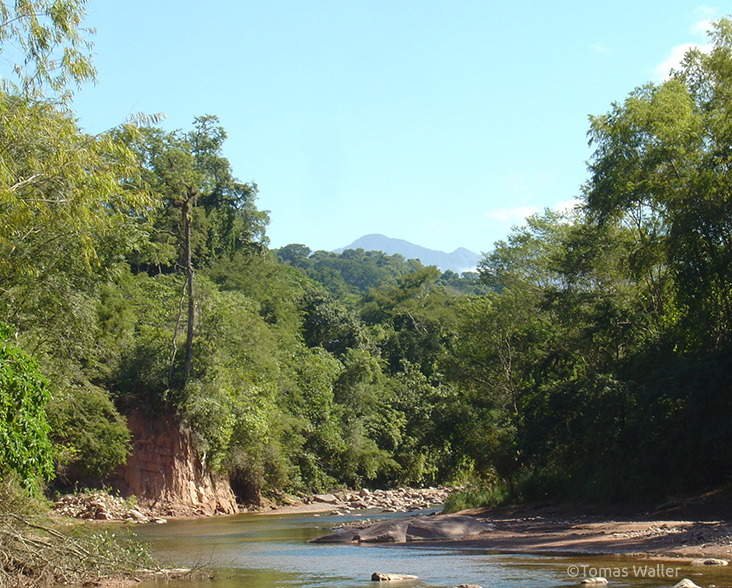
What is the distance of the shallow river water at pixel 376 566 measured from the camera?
1042cm

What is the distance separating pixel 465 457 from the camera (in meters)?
29.8

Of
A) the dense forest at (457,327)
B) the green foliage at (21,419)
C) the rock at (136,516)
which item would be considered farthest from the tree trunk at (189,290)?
the green foliage at (21,419)

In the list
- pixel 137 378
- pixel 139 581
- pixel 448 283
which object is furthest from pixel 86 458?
pixel 448 283

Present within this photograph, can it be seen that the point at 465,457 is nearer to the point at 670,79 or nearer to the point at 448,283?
the point at 670,79

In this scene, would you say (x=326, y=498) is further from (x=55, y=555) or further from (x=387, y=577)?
(x=55, y=555)

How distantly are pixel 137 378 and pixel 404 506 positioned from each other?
14.5m

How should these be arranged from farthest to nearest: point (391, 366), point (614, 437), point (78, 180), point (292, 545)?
1. point (391, 366)
2. point (614, 437)
3. point (292, 545)
4. point (78, 180)

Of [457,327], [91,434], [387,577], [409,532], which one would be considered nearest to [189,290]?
[91,434]

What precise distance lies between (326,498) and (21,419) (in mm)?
31411

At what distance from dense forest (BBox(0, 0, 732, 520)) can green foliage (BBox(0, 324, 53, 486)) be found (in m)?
0.03

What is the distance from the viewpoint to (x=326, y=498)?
1556 inches

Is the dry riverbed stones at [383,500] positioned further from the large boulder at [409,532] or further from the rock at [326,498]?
the large boulder at [409,532]

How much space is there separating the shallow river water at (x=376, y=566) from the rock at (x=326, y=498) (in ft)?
62.7

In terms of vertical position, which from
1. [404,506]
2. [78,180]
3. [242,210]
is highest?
[242,210]
